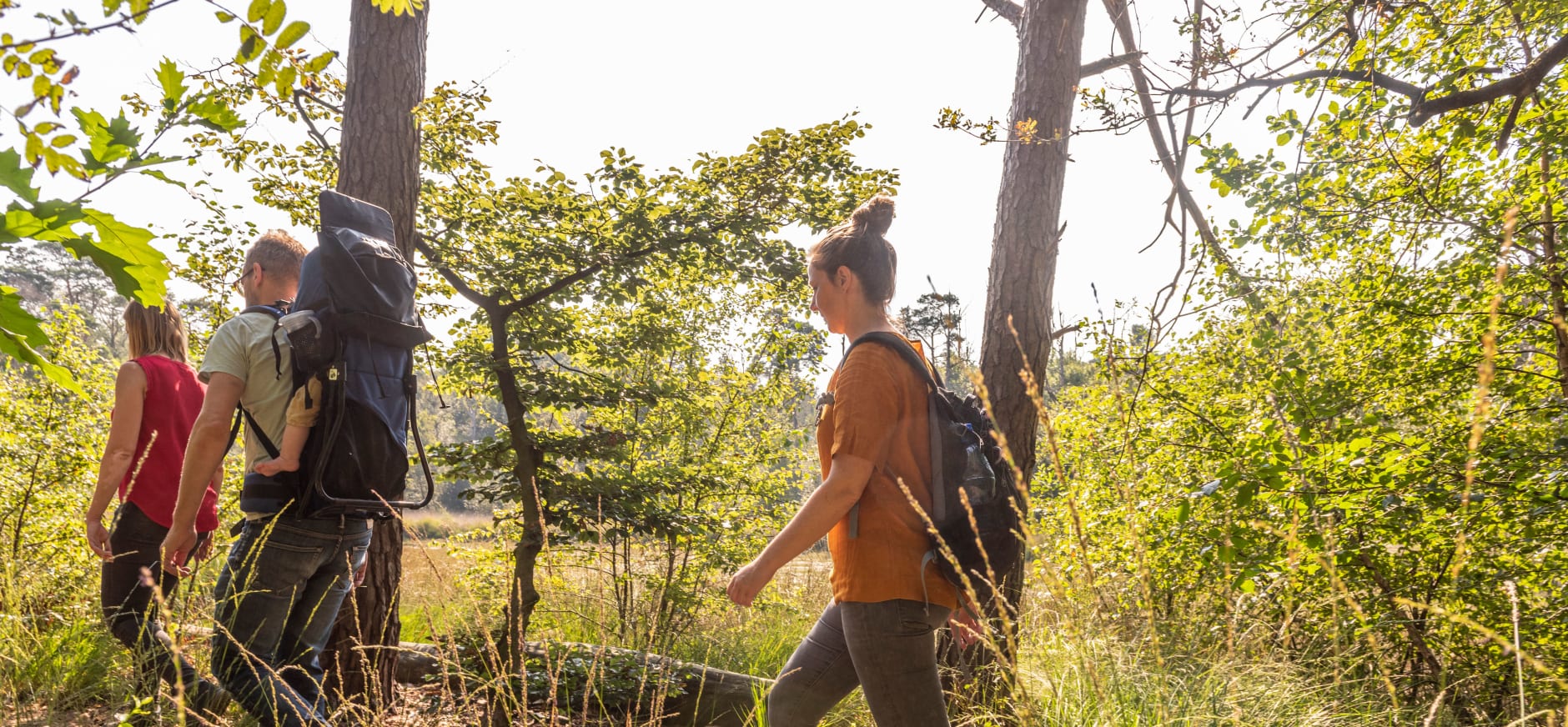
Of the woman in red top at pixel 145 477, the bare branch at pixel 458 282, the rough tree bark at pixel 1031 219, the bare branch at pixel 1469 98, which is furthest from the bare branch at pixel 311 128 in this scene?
the bare branch at pixel 1469 98

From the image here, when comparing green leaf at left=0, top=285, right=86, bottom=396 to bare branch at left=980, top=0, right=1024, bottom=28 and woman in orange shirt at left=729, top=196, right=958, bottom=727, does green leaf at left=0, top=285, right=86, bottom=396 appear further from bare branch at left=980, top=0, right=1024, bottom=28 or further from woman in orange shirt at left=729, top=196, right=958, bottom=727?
bare branch at left=980, top=0, right=1024, bottom=28

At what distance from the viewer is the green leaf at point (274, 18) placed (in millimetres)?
1452

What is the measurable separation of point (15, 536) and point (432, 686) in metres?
2.62

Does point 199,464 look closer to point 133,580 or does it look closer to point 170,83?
point 133,580

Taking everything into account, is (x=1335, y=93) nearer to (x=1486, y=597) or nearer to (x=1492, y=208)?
(x=1492, y=208)

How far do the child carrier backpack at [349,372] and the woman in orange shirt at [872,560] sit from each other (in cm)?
122

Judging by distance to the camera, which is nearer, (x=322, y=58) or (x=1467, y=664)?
(x=322, y=58)

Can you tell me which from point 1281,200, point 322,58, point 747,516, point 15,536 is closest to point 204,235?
point 15,536

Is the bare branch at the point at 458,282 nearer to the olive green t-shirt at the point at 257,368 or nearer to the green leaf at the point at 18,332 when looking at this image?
the olive green t-shirt at the point at 257,368

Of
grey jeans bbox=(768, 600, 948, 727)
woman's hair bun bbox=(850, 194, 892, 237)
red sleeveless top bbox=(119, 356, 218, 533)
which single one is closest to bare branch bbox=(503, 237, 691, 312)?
red sleeveless top bbox=(119, 356, 218, 533)

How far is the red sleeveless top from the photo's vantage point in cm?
304

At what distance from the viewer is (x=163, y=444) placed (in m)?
3.09

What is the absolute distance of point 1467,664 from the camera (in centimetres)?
397

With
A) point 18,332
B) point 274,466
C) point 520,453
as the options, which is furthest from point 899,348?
point 520,453
